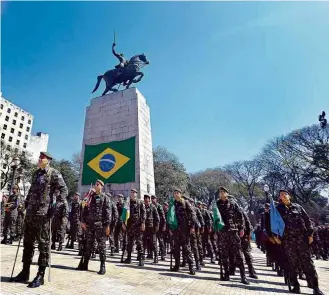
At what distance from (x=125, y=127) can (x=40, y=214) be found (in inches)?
455

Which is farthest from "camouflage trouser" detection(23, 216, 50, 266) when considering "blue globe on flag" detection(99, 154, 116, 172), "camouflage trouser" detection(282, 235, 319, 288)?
"blue globe on flag" detection(99, 154, 116, 172)

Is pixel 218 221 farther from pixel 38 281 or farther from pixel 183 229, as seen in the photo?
pixel 38 281

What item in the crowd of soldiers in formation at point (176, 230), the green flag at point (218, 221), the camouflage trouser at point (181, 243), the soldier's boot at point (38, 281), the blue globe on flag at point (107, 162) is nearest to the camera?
the soldier's boot at point (38, 281)

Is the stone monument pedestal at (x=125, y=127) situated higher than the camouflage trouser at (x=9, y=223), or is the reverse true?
the stone monument pedestal at (x=125, y=127)

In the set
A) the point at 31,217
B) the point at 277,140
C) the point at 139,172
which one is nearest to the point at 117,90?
the point at 139,172

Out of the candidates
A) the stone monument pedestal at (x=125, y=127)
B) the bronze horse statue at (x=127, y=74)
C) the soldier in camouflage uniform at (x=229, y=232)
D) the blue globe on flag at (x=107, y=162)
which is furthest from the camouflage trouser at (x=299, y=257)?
the bronze horse statue at (x=127, y=74)

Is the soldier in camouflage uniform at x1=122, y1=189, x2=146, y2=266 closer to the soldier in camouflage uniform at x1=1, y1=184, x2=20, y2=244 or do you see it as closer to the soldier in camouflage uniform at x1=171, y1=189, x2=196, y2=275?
the soldier in camouflage uniform at x1=171, y1=189, x2=196, y2=275

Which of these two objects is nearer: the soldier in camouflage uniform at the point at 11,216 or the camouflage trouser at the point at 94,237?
the camouflage trouser at the point at 94,237

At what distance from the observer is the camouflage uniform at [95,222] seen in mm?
5402

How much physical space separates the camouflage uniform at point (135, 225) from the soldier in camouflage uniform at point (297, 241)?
143 inches

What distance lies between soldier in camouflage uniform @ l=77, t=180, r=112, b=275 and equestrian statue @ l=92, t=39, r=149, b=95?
12.6 m

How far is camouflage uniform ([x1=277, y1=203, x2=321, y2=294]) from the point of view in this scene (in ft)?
15.7

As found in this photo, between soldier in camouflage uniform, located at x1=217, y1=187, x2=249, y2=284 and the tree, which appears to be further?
the tree

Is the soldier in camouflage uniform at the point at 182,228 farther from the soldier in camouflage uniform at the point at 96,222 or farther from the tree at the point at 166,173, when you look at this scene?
the tree at the point at 166,173
